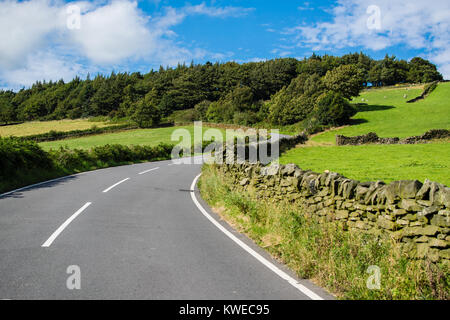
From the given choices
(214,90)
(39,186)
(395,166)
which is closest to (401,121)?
(395,166)

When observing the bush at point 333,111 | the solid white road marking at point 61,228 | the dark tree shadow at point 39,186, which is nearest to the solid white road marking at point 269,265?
the solid white road marking at point 61,228

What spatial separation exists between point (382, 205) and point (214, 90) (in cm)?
11523

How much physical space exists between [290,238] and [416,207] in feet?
7.86

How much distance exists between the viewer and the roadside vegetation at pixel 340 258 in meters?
4.33

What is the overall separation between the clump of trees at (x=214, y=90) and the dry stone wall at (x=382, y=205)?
61332 mm

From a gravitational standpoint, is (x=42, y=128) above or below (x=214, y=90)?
below

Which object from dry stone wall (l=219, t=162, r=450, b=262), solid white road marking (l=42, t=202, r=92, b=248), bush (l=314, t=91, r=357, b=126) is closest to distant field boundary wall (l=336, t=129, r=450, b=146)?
bush (l=314, t=91, r=357, b=126)

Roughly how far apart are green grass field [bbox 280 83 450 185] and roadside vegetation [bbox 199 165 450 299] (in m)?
7.04

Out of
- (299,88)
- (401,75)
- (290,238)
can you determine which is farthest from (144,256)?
(401,75)

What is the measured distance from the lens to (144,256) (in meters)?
6.02

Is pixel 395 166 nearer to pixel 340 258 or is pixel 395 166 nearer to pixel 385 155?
pixel 385 155

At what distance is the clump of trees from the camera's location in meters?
80.7

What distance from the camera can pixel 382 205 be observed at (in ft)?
18.9
